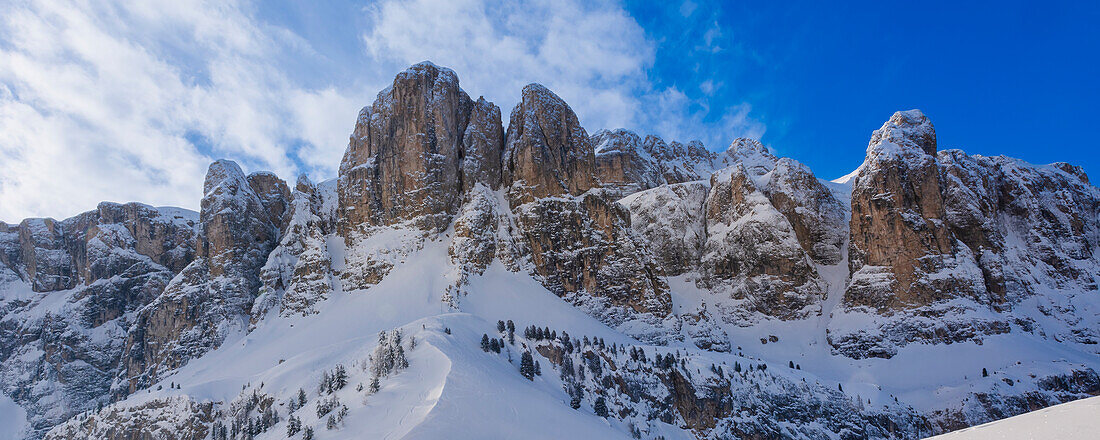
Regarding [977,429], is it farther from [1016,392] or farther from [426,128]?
[426,128]

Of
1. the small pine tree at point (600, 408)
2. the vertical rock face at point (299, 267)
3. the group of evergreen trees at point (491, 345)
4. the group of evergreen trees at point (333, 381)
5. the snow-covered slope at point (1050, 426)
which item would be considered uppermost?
the vertical rock face at point (299, 267)

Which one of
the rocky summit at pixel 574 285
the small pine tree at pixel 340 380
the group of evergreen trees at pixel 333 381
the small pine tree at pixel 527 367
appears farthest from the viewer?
the rocky summit at pixel 574 285

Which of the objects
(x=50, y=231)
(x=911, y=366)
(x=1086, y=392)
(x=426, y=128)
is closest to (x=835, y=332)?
(x=911, y=366)

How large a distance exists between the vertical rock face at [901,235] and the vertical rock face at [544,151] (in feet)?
180

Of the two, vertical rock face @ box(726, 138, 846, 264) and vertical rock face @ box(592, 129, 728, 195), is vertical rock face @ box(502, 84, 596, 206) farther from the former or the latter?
vertical rock face @ box(726, 138, 846, 264)

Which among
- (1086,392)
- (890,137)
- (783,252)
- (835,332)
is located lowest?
(1086,392)

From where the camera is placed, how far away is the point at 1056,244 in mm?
131750

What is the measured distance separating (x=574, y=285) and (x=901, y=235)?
2493 inches

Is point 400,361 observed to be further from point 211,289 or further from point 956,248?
point 956,248

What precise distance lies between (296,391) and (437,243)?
54.8m

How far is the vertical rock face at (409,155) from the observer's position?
431ft

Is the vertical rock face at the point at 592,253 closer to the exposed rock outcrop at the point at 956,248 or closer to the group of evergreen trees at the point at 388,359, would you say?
the exposed rock outcrop at the point at 956,248

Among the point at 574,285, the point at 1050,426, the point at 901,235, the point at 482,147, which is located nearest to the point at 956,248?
the point at 901,235

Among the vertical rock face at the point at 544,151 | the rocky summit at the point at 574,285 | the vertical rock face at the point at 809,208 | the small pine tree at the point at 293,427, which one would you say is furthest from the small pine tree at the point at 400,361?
the vertical rock face at the point at 809,208
